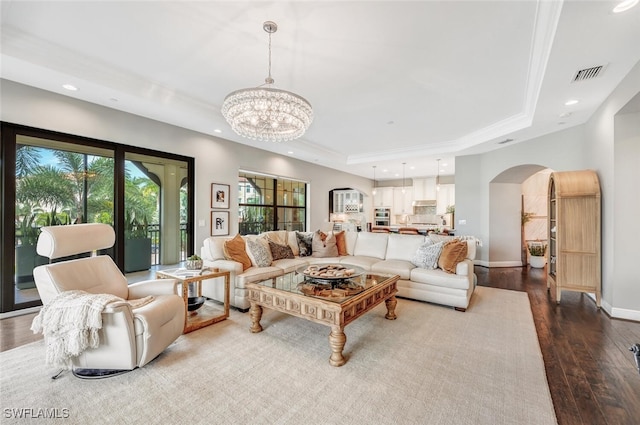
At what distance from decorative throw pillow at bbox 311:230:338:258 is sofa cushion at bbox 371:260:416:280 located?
0.92m

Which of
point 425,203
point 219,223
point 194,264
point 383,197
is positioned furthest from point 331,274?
point 383,197

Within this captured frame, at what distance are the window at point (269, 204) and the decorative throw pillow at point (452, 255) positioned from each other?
4.25 m

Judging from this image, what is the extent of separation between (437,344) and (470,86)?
→ 10.6 ft

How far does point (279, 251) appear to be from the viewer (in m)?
4.40

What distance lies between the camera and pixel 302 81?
3.40m

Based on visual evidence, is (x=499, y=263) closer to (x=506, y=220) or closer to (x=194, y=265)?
(x=506, y=220)

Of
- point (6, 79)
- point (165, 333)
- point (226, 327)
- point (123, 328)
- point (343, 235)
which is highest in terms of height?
point (6, 79)

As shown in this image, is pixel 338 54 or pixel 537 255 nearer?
pixel 338 54

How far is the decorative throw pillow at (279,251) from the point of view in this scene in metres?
4.35

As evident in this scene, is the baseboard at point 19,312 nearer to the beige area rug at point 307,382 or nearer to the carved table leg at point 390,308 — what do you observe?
the beige area rug at point 307,382

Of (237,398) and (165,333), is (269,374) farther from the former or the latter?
(165,333)

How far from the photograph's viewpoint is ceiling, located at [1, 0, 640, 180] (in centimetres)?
220

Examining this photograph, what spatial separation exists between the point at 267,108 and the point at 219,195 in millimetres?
3109

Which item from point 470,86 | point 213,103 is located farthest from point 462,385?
point 213,103
